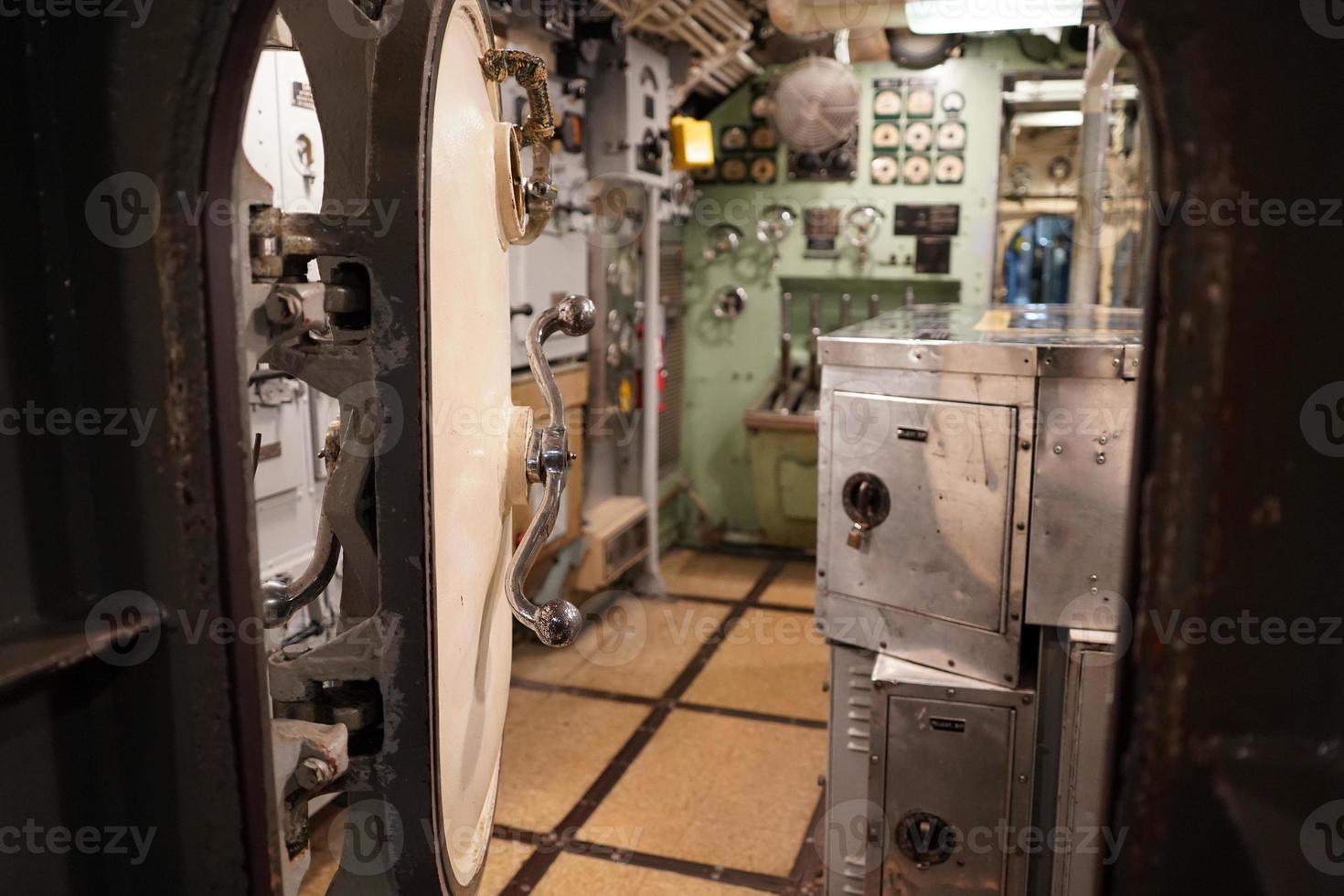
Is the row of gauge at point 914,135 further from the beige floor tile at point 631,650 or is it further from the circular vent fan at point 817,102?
the beige floor tile at point 631,650

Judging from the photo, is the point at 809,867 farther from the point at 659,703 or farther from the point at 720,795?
the point at 659,703

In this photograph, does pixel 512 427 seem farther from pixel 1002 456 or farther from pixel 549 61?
pixel 549 61

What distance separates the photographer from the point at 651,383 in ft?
18.4

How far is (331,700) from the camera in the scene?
116 centimetres

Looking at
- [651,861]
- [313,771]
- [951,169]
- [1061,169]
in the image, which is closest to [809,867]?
[651,861]

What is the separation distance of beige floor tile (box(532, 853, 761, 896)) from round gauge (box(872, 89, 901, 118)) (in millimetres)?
4711

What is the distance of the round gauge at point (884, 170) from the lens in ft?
20.2

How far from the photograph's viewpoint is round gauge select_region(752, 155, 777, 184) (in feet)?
20.9

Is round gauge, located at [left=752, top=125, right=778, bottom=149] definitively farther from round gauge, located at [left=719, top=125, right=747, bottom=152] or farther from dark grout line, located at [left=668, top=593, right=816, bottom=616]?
dark grout line, located at [left=668, top=593, right=816, bottom=616]

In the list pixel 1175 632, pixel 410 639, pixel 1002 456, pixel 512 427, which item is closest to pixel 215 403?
pixel 410 639

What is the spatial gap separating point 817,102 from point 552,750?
151 inches

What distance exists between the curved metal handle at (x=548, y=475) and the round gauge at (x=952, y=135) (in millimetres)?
5133

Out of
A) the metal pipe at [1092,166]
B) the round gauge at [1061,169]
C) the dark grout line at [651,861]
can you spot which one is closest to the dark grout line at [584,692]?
the dark grout line at [651,861]

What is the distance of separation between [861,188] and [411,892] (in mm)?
5692
